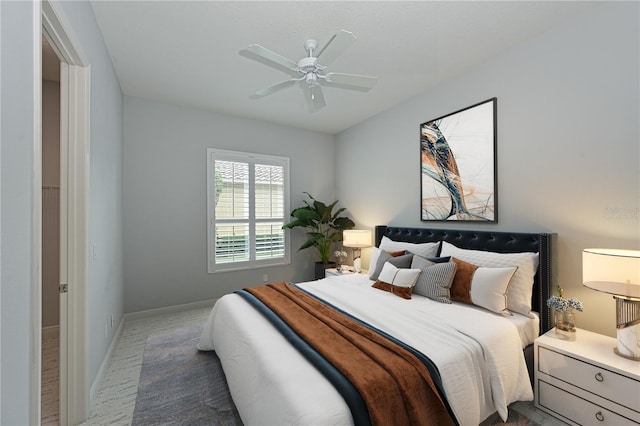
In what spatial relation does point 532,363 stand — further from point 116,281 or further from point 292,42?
point 116,281

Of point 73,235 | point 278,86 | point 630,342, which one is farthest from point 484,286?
point 73,235

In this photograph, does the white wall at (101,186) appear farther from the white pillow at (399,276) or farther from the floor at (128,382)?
the white pillow at (399,276)

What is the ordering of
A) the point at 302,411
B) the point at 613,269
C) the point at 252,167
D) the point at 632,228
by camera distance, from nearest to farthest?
the point at 302,411 → the point at 613,269 → the point at 632,228 → the point at 252,167

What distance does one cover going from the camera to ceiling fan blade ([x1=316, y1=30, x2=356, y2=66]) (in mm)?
1771

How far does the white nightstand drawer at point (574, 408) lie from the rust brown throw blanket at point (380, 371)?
3.45 feet

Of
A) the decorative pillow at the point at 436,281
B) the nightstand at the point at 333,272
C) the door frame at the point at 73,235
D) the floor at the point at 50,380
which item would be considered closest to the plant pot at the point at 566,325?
the decorative pillow at the point at 436,281

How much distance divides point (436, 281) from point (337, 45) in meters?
2.07

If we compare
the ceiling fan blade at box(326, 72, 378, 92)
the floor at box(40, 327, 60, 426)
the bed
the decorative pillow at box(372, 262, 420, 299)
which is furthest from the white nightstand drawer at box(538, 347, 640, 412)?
the floor at box(40, 327, 60, 426)

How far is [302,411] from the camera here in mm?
1209

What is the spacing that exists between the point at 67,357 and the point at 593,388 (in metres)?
3.34

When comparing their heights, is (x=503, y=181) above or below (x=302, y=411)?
above

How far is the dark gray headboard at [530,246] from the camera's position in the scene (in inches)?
90.9

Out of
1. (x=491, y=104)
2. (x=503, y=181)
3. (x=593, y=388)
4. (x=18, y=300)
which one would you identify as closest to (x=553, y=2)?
(x=491, y=104)

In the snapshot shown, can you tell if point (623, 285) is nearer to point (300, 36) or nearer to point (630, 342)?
point (630, 342)
